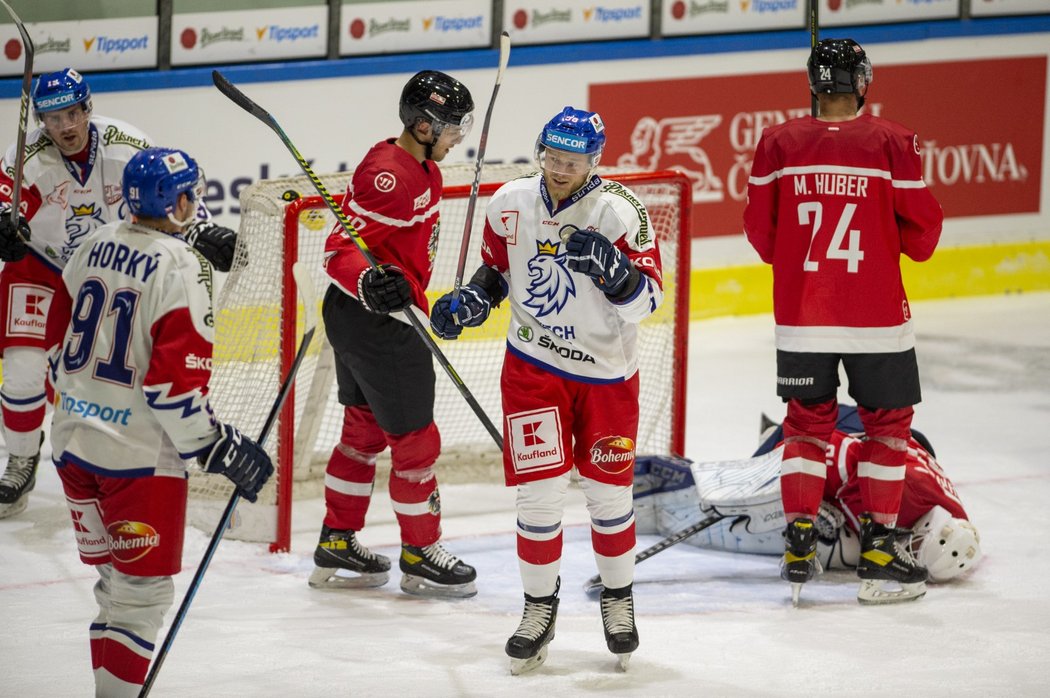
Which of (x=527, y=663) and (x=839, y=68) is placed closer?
(x=527, y=663)

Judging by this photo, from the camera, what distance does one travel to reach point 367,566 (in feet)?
14.5

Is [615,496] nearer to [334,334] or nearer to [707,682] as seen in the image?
[707,682]

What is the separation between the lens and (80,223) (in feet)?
15.5

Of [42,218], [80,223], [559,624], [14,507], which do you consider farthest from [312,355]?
[559,624]

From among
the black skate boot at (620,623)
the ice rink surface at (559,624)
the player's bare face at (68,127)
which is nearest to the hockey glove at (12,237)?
the player's bare face at (68,127)

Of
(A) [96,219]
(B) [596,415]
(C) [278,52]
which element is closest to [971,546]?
(B) [596,415]

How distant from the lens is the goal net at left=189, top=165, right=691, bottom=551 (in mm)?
4688

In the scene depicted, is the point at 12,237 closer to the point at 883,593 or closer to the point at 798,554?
the point at 798,554

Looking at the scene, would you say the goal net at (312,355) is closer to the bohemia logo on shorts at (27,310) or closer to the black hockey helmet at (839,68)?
the bohemia logo on shorts at (27,310)

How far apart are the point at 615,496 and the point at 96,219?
2051 mm

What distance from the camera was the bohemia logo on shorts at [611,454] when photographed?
3.66 m

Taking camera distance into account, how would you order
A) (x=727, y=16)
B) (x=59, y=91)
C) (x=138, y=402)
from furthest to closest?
(x=727, y=16), (x=59, y=91), (x=138, y=402)

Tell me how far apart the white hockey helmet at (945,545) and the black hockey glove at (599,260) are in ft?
4.91

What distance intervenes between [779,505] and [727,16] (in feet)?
12.8
